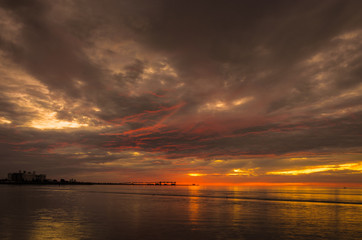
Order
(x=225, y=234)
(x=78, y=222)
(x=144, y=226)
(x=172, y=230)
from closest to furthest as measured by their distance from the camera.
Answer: (x=225, y=234)
(x=172, y=230)
(x=144, y=226)
(x=78, y=222)

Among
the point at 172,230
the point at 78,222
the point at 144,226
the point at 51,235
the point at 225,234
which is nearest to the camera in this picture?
the point at 51,235

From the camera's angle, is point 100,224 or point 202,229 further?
point 100,224

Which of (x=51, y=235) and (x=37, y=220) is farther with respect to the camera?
(x=37, y=220)

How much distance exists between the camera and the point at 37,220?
33469 mm

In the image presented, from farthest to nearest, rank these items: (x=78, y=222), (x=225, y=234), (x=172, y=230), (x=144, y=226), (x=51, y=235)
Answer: (x=78, y=222)
(x=144, y=226)
(x=172, y=230)
(x=225, y=234)
(x=51, y=235)

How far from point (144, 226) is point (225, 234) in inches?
373

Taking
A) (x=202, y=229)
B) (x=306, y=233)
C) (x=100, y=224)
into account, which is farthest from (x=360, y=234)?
(x=100, y=224)

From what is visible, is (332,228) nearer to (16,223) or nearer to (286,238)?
(286,238)

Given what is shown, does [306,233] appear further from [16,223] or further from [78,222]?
[16,223]

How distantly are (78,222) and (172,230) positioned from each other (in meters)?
12.3

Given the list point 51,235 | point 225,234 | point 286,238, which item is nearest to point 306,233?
point 286,238

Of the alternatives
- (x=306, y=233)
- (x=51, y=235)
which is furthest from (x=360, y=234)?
(x=51, y=235)

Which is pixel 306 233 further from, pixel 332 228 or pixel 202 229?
pixel 202 229

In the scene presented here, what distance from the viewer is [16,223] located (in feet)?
102
